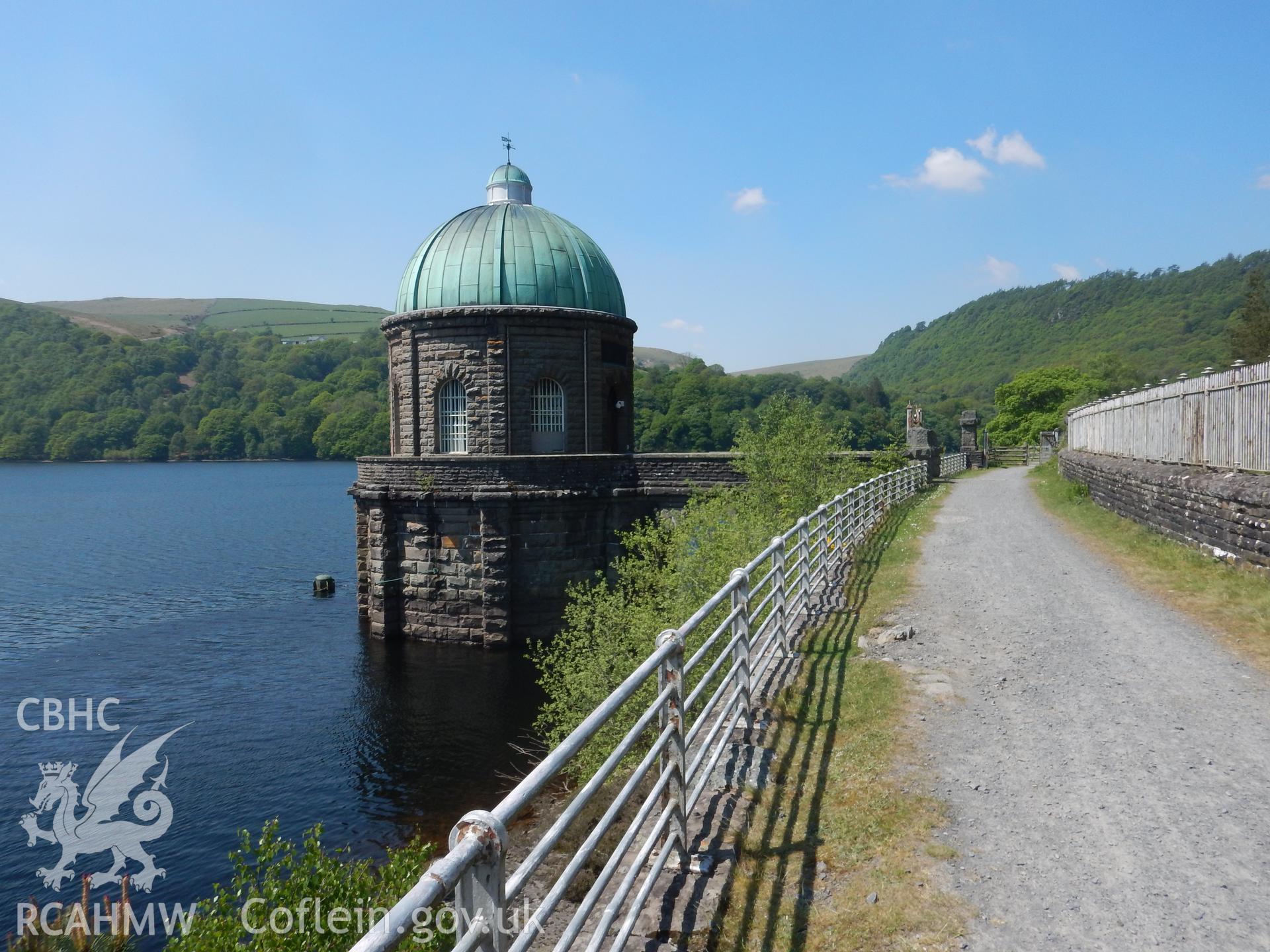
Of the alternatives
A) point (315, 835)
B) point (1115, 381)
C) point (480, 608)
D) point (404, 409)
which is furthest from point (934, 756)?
point (1115, 381)

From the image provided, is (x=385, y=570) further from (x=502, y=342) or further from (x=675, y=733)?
(x=675, y=733)

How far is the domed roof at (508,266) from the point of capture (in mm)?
23172

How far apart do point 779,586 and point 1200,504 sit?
26.9 feet

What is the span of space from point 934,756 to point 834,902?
2.08 m

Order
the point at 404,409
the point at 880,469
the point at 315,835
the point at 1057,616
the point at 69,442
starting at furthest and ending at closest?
the point at 69,442, the point at 880,469, the point at 404,409, the point at 1057,616, the point at 315,835

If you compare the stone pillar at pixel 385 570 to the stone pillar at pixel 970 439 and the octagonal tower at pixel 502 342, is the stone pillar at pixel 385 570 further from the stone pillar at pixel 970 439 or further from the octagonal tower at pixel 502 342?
the stone pillar at pixel 970 439

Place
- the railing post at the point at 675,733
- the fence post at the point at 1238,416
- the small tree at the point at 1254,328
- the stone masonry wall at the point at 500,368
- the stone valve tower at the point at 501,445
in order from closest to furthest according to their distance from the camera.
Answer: the railing post at the point at 675,733, the fence post at the point at 1238,416, the stone valve tower at the point at 501,445, the stone masonry wall at the point at 500,368, the small tree at the point at 1254,328

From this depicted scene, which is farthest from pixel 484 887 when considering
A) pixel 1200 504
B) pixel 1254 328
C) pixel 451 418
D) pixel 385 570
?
pixel 1254 328

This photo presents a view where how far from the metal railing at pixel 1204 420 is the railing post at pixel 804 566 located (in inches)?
258

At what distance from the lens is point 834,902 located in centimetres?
436

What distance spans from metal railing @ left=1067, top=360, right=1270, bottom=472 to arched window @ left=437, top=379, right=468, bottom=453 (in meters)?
16.5

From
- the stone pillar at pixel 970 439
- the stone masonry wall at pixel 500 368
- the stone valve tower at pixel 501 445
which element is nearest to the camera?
the stone valve tower at pixel 501 445

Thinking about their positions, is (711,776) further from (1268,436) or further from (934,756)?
(1268,436)

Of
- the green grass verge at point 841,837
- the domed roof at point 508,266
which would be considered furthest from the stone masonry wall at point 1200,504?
the domed roof at point 508,266
